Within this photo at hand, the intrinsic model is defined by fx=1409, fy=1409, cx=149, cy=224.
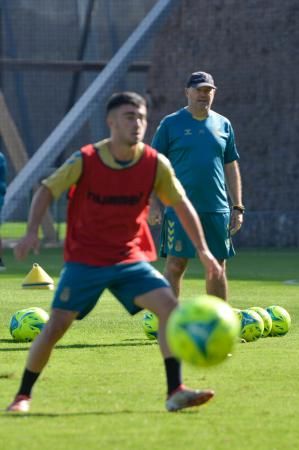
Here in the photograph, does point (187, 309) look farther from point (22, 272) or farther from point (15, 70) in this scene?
point (15, 70)

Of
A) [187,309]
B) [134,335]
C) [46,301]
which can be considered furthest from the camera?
[46,301]

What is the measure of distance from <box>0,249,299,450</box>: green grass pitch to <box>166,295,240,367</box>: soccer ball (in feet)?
1.45

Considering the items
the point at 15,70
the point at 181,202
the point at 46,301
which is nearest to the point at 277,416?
the point at 181,202

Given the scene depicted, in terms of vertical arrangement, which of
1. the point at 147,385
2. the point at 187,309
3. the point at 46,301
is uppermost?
the point at 187,309

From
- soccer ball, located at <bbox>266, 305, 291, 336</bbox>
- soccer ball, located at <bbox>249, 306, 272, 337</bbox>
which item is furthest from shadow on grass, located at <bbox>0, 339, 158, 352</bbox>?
soccer ball, located at <bbox>266, 305, 291, 336</bbox>

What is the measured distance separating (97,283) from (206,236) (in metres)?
3.52

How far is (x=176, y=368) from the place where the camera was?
856 centimetres

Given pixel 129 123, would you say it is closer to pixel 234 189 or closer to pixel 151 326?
pixel 234 189

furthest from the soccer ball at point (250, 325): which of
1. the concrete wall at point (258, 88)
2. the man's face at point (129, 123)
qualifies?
the concrete wall at point (258, 88)

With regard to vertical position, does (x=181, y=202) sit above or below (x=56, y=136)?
above

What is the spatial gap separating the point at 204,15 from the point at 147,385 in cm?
2395

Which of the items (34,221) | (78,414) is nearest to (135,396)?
(78,414)

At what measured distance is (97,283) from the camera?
8531mm

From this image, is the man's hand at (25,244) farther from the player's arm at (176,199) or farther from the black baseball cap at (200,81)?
the black baseball cap at (200,81)
